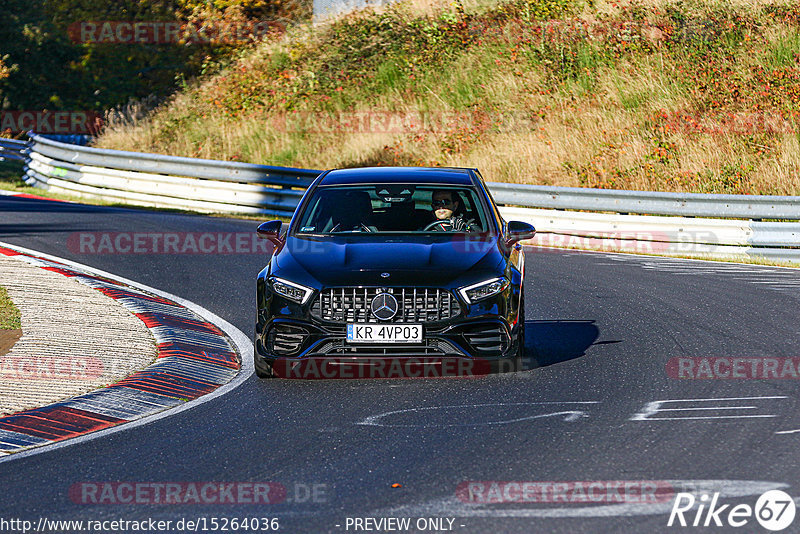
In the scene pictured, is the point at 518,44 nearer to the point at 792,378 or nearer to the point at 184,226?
the point at 184,226

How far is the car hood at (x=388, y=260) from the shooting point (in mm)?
8648

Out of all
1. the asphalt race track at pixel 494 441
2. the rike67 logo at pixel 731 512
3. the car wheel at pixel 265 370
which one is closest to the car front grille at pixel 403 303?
the asphalt race track at pixel 494 441

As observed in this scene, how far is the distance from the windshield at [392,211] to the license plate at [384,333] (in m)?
1.44

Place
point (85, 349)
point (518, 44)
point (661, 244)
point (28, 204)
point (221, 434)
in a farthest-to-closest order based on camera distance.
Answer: point (518, 44) → point (28, 204) → point (661, 244) → point (85, 349) → point (221, 434)

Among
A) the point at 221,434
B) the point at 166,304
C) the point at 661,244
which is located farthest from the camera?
the point at 661,244

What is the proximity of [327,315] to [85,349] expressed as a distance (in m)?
2.38

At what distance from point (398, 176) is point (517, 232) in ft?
4.27

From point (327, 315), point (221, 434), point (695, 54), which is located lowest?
point (221, 434)

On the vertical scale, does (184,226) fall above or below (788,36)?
below

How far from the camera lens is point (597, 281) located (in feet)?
47.0

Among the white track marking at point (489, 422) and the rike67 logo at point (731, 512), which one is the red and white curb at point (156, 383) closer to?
the white track marking at point (489, 422)

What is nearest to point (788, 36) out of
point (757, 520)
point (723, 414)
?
point (723, 414)

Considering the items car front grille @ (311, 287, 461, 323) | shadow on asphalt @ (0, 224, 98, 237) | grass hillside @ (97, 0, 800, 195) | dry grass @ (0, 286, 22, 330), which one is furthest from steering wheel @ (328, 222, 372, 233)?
grass hillside @ (97, 0, 800, 195)

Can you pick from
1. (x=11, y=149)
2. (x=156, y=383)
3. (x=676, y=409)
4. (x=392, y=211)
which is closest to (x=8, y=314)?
(x=156, y=383)
